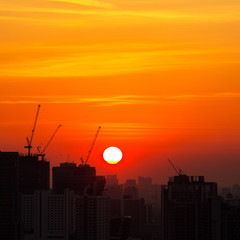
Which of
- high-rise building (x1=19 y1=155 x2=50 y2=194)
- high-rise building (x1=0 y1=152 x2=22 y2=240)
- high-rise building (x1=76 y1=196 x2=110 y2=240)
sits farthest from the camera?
high-rise building (x1=19 y1=155 x2=50 y2=194)

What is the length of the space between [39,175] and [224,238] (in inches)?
1522

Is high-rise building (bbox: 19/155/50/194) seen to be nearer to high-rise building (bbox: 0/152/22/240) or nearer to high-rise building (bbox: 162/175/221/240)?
high-rise building (bbox: 0/152/22/240)

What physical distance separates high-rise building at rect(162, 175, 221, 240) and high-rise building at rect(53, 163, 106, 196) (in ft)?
58.6

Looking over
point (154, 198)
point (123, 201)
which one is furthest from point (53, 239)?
point (154, 198)

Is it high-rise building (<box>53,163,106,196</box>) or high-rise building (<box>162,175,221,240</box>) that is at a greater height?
high-rise building (<box>53,163,106,196</box>)

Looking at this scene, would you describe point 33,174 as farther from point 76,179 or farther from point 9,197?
point 9,197

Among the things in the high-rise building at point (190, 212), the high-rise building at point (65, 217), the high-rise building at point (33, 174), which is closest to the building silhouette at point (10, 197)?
the high-rise building at point (65, 217)

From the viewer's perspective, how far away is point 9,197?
393 ft

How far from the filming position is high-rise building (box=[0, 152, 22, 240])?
114 meters

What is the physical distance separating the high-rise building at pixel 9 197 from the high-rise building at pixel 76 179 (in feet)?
56.5

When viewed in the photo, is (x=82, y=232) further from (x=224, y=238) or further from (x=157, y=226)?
(x=157, y=226)

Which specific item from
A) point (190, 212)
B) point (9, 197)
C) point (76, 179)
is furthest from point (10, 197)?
point (76, 179)

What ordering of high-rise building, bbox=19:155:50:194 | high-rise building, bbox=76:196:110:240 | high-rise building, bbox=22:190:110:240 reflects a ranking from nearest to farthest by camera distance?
high-rise building, bbox=22:190:110:240, high-rise building, bbox=76:196:110:240, high-rise building, bbox=19:155:50:194

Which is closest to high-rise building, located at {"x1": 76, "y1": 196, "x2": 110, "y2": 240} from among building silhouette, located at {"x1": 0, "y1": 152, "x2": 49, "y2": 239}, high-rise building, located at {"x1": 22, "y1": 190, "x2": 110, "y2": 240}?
high-rise building, located at {"x1": 22, "y1": 190, "x2": 110, "y2": 240}
